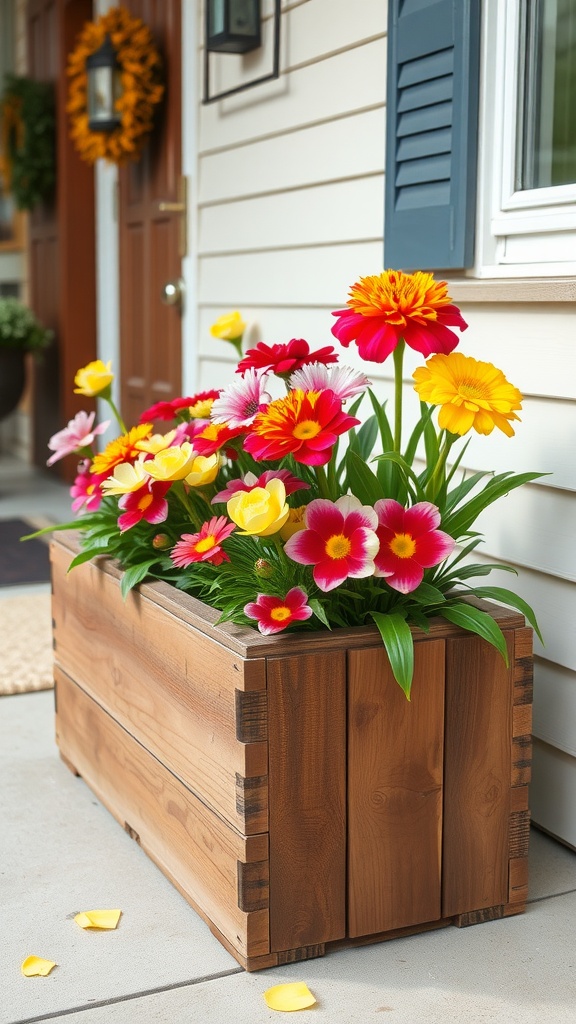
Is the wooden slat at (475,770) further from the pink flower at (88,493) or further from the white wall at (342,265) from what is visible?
the pink flower at (88,493)

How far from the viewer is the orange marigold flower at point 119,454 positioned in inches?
67.7

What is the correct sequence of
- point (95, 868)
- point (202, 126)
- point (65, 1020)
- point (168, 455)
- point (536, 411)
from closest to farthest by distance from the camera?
point (65, 1020)
point (168, 455)
point (95, 868)
point (536, 411)
point (202, 126)

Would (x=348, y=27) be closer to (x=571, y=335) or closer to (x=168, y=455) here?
(x=571, y=335)

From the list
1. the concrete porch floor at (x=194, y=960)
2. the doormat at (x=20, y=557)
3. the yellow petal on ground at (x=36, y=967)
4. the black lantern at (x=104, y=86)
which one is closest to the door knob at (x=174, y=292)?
the black lantern at (x=104, y=86)

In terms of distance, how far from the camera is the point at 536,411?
1.82 m

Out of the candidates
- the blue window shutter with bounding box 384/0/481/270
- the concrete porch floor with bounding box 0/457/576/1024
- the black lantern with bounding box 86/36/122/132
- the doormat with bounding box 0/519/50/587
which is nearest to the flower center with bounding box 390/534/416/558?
the concrete porch floor with bounding box 0/457/576/1024

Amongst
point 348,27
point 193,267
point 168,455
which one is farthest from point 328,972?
point 193,267

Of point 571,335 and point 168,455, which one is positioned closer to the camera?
point 168,455

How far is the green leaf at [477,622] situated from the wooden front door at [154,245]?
2.25m

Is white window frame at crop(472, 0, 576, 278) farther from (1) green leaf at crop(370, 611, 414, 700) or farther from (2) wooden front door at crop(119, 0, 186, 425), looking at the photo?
(2) wooden front door at crop(119, 0, 186, 425)

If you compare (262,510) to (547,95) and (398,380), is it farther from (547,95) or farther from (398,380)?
(547,95)

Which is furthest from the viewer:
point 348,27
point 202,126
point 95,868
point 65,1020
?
point 202,126

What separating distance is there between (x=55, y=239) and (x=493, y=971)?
4.52 meters

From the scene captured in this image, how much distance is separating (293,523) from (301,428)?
A: 5.3 inches
